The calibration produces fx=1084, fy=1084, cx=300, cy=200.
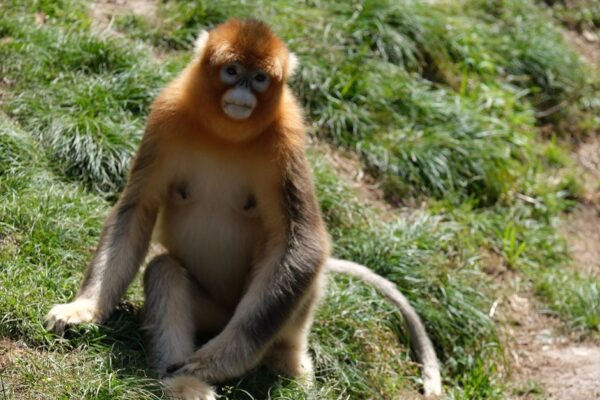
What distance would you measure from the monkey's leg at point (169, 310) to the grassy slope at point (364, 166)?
188 mm

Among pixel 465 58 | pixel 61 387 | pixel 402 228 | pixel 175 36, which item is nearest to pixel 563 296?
pixel 402 228

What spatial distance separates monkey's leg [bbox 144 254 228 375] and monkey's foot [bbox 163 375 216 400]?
0.16 metres

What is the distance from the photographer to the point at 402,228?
9133 mm

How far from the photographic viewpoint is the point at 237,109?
6105 mm

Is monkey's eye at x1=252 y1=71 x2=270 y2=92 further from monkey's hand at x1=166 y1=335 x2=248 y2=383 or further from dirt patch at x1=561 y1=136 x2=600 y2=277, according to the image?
dirt patch at x1=561 y1=136 x2=600 y2=277

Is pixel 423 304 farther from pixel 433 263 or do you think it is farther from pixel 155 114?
pixel 155 114

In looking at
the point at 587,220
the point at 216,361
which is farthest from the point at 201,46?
the point at 587,220

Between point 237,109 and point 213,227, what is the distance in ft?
2.71

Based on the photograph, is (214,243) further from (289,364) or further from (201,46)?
(201,46)

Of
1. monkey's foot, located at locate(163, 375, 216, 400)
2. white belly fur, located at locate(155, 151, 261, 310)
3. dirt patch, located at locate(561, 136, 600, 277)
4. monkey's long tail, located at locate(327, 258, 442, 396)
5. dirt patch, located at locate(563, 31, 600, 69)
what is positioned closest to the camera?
monkey's foot, located at locate(163, 375, 216, 400)

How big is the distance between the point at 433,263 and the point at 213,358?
10.3ft

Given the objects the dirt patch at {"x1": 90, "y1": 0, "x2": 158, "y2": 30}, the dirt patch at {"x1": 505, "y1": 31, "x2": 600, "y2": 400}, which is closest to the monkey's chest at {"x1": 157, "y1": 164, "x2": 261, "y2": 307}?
the dirt patch at {"x1": 505, "y1": 31, "x2": 600, "y2": 400}

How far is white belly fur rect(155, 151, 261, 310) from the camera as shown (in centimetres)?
648

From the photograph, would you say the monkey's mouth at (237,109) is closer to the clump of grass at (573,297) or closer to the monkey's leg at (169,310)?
the monkey's leg at (169,310)
